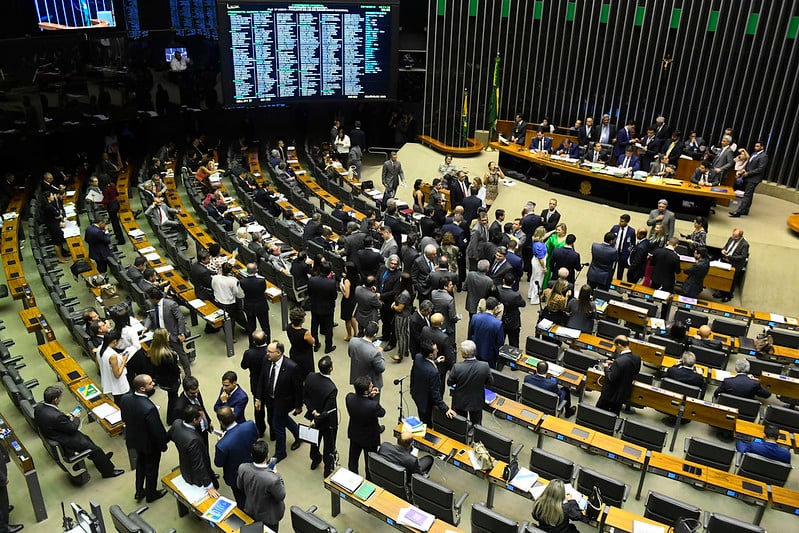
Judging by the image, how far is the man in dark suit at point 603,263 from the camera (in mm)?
10359

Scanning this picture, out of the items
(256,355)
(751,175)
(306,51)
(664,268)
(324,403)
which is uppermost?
(306,51)

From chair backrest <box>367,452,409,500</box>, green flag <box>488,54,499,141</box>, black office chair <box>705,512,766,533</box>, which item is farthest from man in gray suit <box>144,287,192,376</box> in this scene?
green flag <box>488,54,499,141</box>

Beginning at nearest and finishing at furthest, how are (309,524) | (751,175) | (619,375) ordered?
(309,524) < (619,375) < (751,175)

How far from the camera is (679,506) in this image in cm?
566

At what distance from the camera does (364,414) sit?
6285 millimetres

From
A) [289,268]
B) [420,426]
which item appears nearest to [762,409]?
[420,426]

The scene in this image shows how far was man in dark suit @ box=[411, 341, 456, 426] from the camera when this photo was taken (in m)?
6.80

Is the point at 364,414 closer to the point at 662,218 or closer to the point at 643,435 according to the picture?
the point at 643,435

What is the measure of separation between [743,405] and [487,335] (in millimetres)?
3088

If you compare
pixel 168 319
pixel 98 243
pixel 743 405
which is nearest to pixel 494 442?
pixel 743 405

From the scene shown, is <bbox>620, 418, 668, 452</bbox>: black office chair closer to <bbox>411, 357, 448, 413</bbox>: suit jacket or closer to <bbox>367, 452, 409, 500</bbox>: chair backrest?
<bbox>411, 357, 448, 413</bbox>: suit jacket

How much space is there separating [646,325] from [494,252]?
8.28 feet

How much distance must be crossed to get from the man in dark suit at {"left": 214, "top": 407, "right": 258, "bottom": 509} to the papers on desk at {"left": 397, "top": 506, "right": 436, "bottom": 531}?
1.53 m

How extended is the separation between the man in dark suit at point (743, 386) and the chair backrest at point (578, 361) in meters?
1.52
